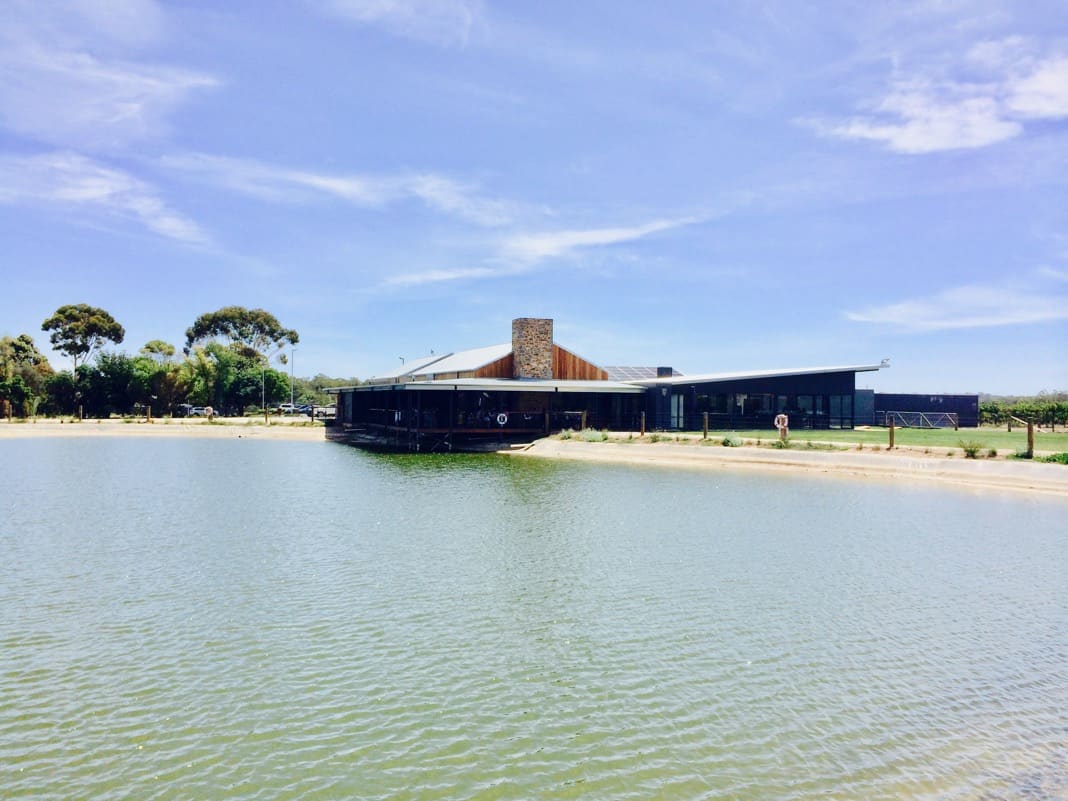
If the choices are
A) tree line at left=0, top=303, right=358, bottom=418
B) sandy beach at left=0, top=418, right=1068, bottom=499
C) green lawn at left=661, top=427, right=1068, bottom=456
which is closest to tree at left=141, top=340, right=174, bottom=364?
tree line at left=0, top=303, right=358, bottom=418

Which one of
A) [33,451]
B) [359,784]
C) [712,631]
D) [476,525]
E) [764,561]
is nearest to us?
[359,784]

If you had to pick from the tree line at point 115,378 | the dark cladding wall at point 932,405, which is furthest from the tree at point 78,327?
the dark cladding wall at point 932,405

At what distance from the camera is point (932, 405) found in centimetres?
4834

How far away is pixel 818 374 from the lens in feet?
142

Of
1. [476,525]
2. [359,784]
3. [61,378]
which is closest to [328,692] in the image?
[359,784]

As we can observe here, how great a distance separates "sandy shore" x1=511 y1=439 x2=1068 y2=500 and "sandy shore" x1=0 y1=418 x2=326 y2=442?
2148 cm

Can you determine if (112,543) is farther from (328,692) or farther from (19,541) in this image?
(328,692)

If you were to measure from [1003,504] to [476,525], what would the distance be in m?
15.4

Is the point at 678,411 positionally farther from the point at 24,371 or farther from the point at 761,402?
the point at 24,371

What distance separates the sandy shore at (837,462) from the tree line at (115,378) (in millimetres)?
42971

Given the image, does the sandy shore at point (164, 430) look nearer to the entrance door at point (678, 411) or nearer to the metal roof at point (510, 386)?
the metal roof at point (510, 386)

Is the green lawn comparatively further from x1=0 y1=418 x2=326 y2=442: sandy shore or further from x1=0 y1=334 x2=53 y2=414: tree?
x1=0 y1=334 x2=53 y2=414: tree

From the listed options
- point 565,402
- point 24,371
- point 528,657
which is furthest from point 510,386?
point 24,371

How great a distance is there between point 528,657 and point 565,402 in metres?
36.5
